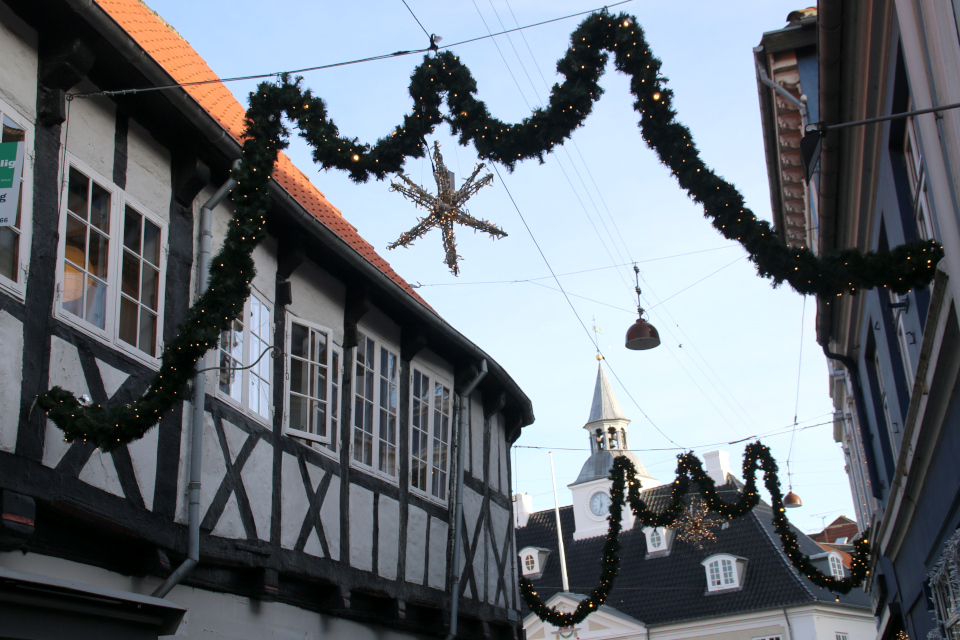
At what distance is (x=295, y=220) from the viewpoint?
9375 millimetres

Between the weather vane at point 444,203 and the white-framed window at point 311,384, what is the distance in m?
1.77

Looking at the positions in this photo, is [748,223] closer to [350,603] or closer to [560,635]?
[350,603]

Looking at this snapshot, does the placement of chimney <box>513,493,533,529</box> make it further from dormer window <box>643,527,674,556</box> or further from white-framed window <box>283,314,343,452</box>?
white-framed window <box>283,314,343,452</box>

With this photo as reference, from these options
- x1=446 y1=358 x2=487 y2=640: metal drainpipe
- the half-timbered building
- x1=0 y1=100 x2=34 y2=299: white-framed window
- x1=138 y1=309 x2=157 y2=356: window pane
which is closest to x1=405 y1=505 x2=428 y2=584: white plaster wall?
the half-timbered building

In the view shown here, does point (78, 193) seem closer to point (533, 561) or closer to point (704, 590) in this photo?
point (704, 590)

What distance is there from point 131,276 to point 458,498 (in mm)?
6209

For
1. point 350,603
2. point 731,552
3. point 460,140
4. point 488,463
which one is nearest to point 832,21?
point 460,140

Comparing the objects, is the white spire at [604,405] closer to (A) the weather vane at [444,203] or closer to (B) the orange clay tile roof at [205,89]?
A: (B) the orange clay tile roof at [205,89]

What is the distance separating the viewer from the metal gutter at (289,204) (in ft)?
22.7

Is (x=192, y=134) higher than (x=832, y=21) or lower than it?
lower

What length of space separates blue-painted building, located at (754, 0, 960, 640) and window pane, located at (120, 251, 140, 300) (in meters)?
5.39

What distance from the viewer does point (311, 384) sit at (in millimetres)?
10023

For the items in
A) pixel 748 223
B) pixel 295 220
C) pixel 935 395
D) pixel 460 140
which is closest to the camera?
pixel 748 223

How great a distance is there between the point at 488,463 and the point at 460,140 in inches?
318
